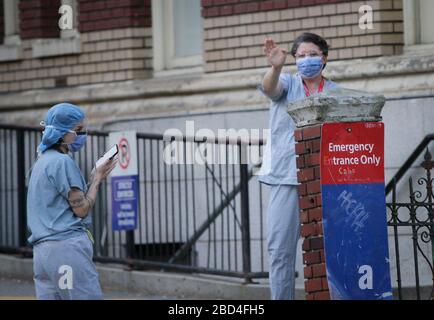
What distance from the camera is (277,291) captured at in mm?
9656

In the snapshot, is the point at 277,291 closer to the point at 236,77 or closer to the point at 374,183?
the point at 374,183

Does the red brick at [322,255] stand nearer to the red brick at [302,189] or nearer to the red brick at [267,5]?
the red brick at [302,189]

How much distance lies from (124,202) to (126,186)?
0.51 feet

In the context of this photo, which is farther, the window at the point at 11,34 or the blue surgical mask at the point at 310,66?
the window at the point at 11,34

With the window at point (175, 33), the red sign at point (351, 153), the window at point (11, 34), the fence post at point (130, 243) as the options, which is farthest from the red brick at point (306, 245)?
the window at point (11, 34)

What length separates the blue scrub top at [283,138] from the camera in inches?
384

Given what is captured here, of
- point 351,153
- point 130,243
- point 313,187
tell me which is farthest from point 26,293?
point 351,153

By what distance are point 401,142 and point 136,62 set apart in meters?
3.65

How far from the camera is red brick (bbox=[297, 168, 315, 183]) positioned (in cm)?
943

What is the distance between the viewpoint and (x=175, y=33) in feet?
50.4

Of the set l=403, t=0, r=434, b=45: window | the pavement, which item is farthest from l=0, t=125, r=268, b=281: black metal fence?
l=403, t=0, r=434, b=45: window

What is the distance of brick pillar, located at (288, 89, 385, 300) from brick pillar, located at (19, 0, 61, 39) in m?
6.90

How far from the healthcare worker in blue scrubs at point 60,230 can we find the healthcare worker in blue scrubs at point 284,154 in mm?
1557

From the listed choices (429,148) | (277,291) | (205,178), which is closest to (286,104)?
(277,291)
